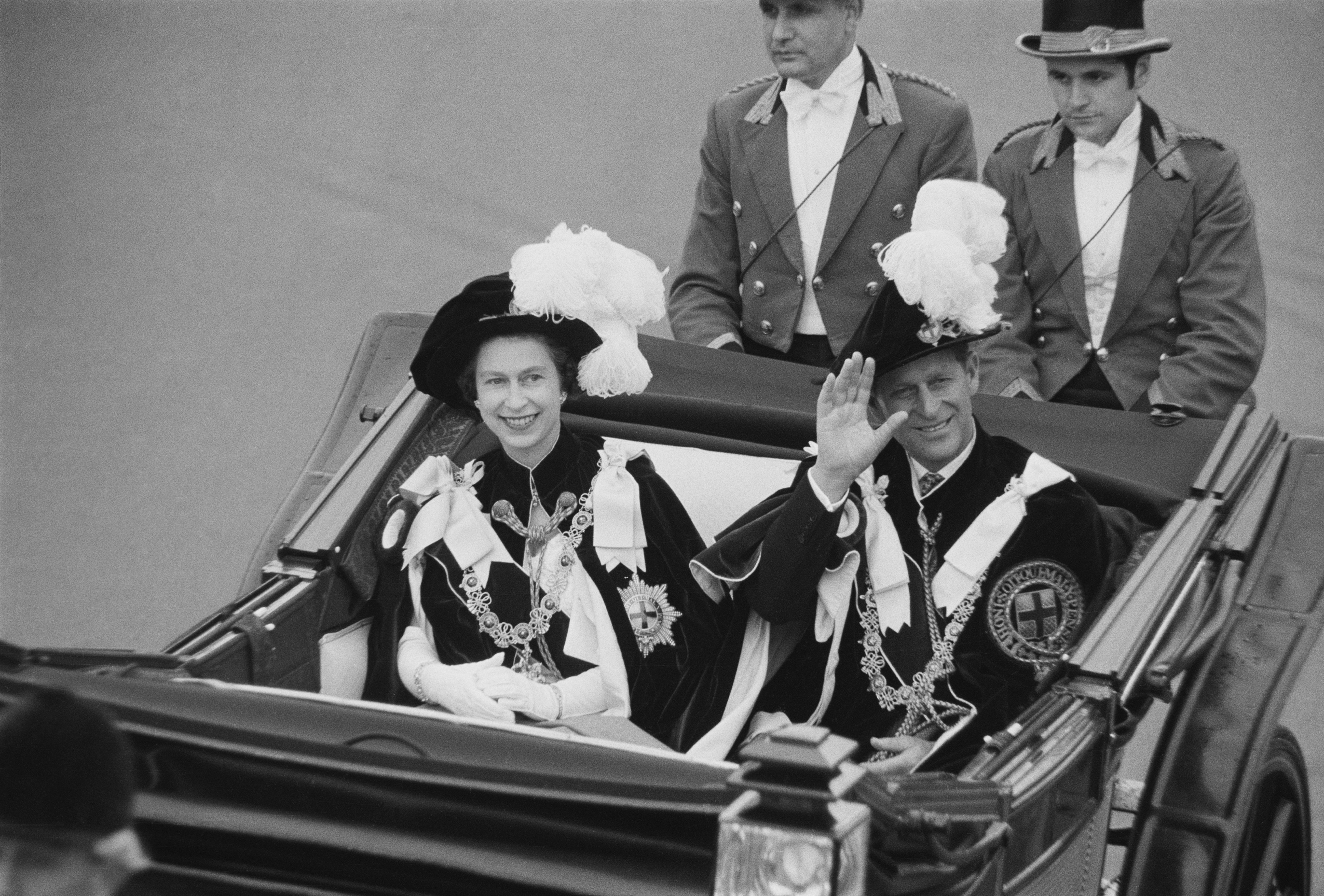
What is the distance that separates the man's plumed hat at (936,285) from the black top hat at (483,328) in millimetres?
438

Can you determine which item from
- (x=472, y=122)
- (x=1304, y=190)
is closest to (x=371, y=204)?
(x=472, y=122)

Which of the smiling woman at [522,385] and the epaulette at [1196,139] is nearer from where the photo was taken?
the smiling woman at [522,385]

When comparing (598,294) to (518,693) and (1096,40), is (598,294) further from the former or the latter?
(1096,40)

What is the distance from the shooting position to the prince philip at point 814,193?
3801 mm

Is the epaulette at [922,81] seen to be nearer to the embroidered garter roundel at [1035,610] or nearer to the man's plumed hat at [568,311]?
the man's plumed hat at [568,311]

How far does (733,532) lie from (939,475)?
1.16ft

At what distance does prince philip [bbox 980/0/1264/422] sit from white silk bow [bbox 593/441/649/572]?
0.93 m

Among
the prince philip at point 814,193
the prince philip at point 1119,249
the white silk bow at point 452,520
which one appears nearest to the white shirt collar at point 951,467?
the prince philip at point 1119,249

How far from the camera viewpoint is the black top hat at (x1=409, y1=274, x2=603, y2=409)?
2.96 m

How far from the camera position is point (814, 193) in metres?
3.84

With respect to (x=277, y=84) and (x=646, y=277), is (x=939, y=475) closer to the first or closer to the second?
(x=646, y=277)

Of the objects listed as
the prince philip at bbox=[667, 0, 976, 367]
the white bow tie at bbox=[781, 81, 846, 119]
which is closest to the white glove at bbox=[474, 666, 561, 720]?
the prince philip at bbox=[667, 0, 976, 367]

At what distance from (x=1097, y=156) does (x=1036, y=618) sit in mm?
1196

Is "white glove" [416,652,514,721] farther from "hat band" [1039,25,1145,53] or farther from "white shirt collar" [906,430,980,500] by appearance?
"hat band" [1039,25,1145,53]
